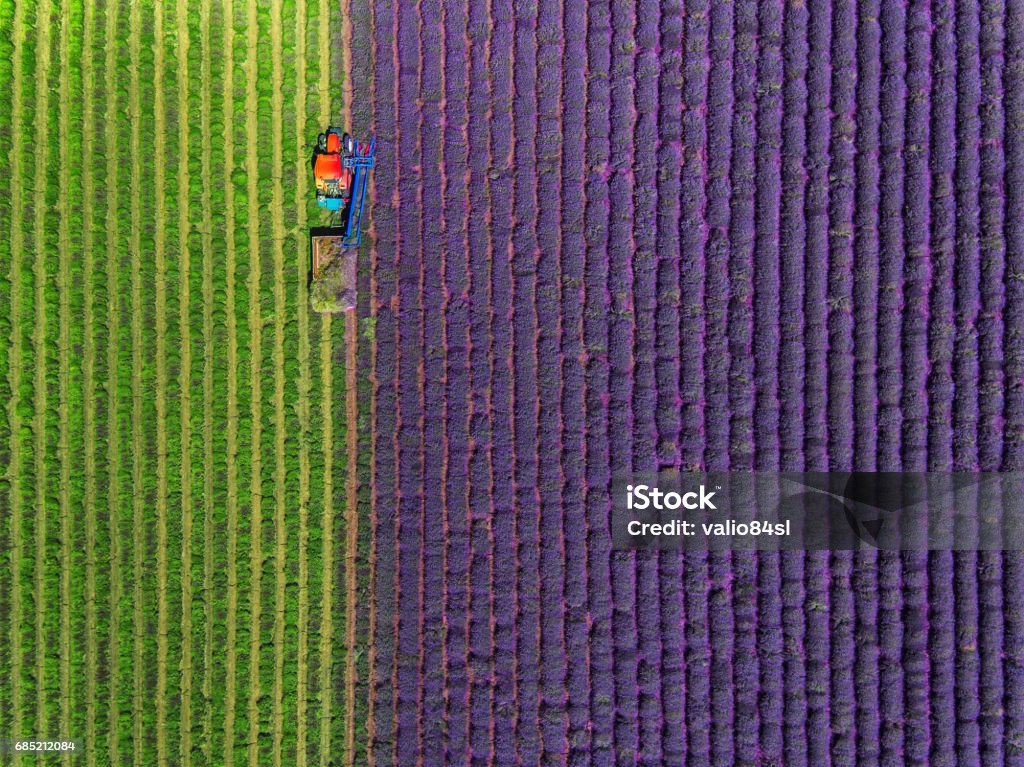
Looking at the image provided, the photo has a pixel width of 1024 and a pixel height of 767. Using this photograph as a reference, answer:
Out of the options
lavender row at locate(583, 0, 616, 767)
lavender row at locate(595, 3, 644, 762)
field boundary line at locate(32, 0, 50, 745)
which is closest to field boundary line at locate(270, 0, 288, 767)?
field boundary line at locate(32, 0, 50, 745)

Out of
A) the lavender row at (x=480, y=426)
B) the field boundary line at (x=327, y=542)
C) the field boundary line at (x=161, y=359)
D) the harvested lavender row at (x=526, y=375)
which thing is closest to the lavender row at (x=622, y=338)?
the harvested lavender row at (x=526, y=375)

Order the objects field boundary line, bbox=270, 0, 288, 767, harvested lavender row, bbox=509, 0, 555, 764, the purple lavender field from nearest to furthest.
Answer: the purple lavender field < harvested lavender row, bbox=509, 0, 555, 764 < field boundary line, bbox=270, 0, 288, 767

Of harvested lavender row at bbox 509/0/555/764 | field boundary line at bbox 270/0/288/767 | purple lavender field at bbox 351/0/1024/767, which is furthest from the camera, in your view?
field boundary line at bbox 270/0/288/767

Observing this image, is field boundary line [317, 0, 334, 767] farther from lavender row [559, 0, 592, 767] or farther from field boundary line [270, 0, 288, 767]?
lavender row [559, 0, 592, 767]

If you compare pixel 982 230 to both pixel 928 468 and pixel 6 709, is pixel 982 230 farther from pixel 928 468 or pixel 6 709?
pixel 6 709

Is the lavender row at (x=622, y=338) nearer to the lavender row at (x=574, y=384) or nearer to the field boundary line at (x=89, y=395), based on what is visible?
the lavender row at (x=574, y=384)

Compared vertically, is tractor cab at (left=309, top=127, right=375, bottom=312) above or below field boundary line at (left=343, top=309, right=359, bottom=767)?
above

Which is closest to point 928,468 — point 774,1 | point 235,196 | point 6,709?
point 774,1
